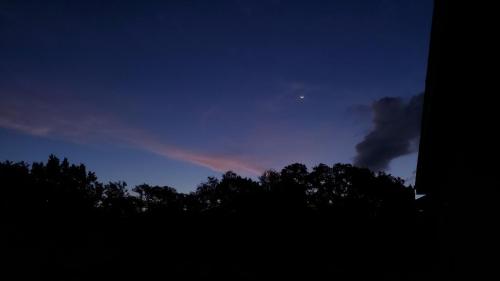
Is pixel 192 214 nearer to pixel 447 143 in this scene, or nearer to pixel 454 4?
pixel 447 143

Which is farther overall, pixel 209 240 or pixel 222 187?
pixel 222 187

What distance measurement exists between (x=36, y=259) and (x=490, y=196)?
587 inches

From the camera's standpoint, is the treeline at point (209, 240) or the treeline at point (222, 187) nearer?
the treeline at point (209, 240)

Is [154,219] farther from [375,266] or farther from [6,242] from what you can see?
[375,266]

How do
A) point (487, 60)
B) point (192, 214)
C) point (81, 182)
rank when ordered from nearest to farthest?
point (487, 60), point (192, 214), point (81, 182)

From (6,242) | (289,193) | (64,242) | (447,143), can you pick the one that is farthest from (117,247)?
(447,143)

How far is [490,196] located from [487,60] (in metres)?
1.59

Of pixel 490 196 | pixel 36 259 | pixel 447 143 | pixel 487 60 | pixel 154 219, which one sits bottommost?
pixel 36 259

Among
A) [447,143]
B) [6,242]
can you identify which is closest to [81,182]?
[6,242]

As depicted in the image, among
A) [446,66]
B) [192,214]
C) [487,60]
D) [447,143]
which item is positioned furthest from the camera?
[192,214]

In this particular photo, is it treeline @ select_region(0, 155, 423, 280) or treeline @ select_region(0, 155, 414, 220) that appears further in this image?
treeline @ select_region(0, 155, 414, 220)

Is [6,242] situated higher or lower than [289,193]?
lower

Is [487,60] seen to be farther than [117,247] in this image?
No

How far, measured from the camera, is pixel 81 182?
80938mm
